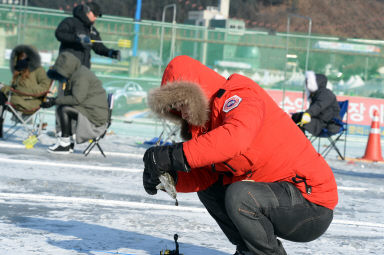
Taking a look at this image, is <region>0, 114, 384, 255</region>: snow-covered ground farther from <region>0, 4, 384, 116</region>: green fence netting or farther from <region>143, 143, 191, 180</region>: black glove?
<region>0, 4, 384, 116</region>: green fence netting

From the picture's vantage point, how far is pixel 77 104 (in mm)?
8055

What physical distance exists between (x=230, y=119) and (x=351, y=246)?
1.79m

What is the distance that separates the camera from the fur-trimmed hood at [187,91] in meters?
3.00

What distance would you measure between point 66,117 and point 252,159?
18.0 feet

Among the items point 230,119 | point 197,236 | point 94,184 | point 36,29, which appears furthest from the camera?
point 36,29

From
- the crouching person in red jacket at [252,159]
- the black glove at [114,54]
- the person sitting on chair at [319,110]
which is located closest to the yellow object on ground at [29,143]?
the black glove at [114,54]

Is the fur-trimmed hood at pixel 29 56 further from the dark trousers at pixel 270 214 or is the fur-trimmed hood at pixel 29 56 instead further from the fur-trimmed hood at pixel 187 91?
the dark trousers at pixel 270 214

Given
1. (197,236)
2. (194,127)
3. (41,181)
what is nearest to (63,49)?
(41,181)

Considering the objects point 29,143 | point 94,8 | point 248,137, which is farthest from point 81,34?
point 248,137

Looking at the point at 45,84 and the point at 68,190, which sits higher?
the point at 45,84

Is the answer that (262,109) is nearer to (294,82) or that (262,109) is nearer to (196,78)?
(196,78)

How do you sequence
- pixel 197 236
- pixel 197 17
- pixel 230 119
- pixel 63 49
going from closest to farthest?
pixel 230 119 < pixel 197 236 < pixel 63 49 < pixel 197 17

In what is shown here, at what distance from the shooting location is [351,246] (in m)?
4.16

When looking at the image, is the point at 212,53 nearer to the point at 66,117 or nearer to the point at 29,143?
the point at 66,117
